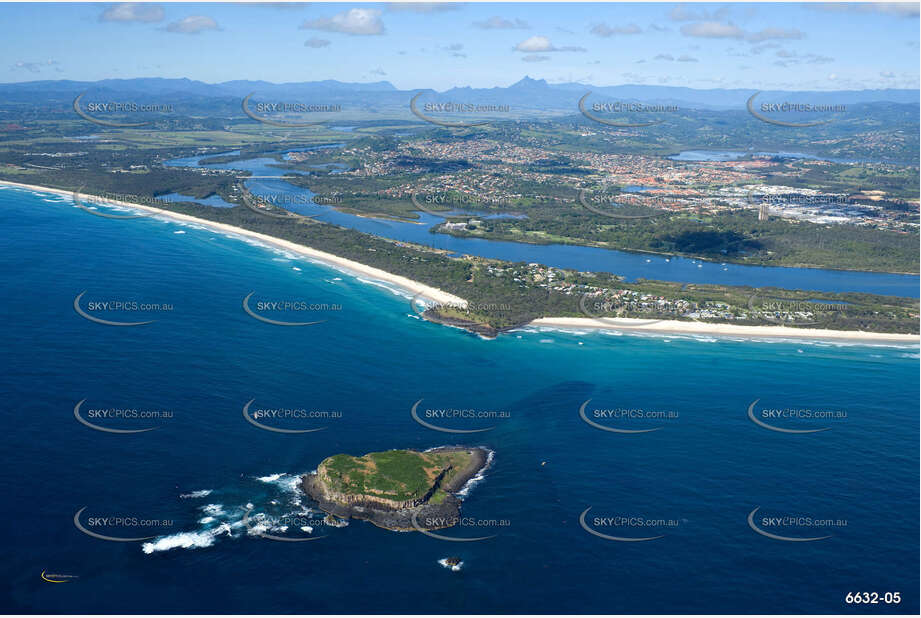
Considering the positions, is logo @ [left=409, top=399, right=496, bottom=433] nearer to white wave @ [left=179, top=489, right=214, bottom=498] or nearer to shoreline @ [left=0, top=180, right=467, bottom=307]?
white wave @ [left=179, top=489, right=214, bottom=498]

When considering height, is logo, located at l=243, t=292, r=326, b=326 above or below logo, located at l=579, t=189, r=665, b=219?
below

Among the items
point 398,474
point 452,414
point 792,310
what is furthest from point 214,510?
point 792,310

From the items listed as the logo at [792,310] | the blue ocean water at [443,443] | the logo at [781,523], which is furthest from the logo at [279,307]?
the logo at [792,310]

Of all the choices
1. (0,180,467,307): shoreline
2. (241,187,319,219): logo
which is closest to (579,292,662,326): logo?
(0,180,467,307): shoreline

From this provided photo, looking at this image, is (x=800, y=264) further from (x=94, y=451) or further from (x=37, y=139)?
(x=37, y=139)

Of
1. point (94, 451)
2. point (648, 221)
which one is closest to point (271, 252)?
point (94, 451)

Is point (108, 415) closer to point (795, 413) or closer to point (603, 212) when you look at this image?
point (795, 413)
